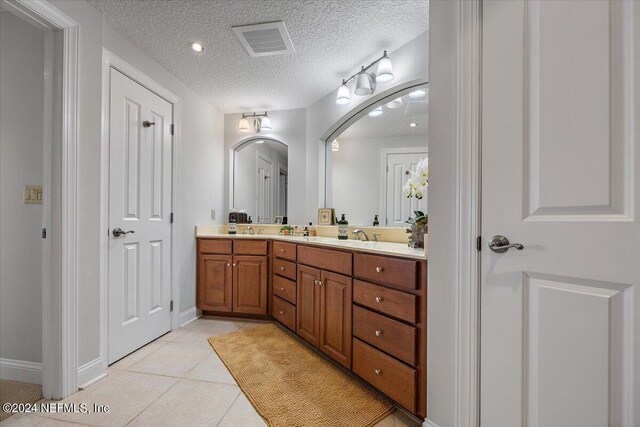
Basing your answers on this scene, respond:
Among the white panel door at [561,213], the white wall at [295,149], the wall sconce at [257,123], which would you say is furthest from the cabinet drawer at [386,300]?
the wall sconce at [257,123]

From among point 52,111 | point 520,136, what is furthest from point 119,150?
point 520,136

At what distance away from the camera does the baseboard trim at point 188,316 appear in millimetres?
2865

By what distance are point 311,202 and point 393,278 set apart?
6.26 feet

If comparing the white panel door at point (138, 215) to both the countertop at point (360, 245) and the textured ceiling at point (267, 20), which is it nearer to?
the textured ceiling at point (267, 20)

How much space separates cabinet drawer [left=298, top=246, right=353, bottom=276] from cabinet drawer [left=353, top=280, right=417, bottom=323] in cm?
14

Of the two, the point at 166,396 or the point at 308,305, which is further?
the point at 308,305

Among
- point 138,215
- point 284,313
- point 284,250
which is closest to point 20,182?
point 138,215

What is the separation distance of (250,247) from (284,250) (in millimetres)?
498

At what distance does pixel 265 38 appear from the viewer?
7.11 ft

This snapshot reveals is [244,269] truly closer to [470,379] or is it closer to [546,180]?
[470,379]

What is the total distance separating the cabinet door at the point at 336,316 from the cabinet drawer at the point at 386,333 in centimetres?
10

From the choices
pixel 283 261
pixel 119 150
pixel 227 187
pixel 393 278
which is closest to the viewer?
pixel 393 278

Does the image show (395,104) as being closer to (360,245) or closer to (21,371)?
(360,245)

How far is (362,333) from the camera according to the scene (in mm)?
1748
